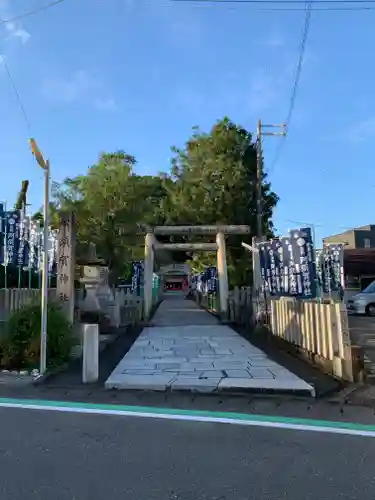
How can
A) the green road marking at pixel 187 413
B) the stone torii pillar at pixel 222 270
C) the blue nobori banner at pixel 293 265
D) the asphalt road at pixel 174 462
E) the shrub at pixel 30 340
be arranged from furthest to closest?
1. the stone torii pillar at pixel 222 270
2. the blue nobori banner at pixel 293 265
3. the shrub at pixel 30 340
4. the green road marking at pixel 187 413
5. the asphalt road at pixel 174 462

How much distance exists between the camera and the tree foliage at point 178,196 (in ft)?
77.3

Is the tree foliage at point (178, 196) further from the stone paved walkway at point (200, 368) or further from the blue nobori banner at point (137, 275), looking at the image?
the stone paved walkway at point (200, 368)

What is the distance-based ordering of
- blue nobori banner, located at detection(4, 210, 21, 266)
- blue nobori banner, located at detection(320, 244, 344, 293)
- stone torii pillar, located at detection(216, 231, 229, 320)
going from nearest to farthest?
A: 1. blue nobori banner, located at detection(4, 210, 21, 266)
2. blue nobori banner, located at detection(320, 244, 344, 293)
3. stone torii pillar, located at detection(216, 231, 229, 320)

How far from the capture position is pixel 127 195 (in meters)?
27.5

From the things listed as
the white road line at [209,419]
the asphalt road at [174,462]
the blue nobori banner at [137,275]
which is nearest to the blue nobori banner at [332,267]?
the blue nobori banner at [137,275]

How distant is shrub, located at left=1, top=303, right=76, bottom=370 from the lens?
8836 mm

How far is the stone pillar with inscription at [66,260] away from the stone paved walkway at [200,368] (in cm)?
239

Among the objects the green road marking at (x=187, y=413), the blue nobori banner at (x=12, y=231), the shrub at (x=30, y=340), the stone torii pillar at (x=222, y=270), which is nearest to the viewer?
the green road marking at (x=187, y=413)

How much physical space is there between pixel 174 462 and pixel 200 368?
4.55 meters

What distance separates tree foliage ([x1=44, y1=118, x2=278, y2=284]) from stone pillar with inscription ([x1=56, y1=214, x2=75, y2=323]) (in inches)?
239

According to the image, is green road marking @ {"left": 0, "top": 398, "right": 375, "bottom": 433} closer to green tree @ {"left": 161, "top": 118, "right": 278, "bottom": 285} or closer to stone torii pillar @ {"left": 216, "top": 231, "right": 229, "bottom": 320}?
stone torii pillar @ {"left": 216, "top": 231, "right": 229, "bottom": 320}

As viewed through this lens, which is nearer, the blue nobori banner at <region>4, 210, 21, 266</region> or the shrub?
the shrub

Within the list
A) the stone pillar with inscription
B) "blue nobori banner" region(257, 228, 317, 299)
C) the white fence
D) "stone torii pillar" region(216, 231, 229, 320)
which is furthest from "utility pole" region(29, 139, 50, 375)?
"stone torii pillar" region(216, 231, 229, 320)

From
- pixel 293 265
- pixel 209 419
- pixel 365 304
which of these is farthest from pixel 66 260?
pixel 365 304
